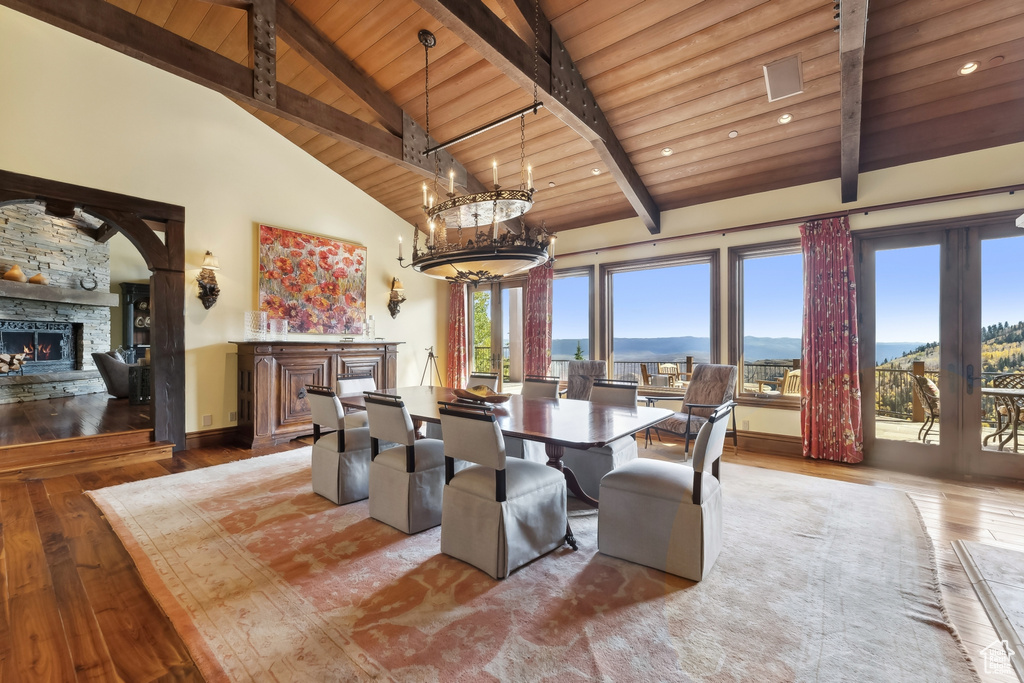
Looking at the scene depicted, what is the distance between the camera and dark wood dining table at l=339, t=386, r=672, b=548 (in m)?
2.36

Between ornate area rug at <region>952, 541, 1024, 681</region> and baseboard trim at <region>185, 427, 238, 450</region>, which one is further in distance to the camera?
baseboard trim at <region>185, 427, 238, 450</region>

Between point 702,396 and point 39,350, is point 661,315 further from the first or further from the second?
point 39,350

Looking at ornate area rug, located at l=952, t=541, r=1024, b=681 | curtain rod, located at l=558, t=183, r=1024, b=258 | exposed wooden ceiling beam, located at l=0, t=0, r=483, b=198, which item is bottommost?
ornate area rug, located at l=952, t=541, r=1024, b=681

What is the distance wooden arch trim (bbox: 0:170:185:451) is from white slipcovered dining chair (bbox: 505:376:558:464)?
12.1 feet

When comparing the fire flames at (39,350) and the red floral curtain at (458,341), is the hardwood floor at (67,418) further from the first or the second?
the red floral curtain at (458,341)

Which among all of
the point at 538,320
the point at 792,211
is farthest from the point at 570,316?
the point at 792,211

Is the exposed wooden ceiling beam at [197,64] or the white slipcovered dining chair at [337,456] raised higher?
the exposed wooden ceiling beam at [197,64]

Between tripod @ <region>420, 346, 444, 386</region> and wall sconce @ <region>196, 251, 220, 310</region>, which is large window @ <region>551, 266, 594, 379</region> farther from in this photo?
wall sconce @ <region>196, 251, 220, 310</region>

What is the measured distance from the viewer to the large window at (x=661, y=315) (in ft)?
18.1

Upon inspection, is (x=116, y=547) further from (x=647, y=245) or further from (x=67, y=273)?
(x=67, y=273)

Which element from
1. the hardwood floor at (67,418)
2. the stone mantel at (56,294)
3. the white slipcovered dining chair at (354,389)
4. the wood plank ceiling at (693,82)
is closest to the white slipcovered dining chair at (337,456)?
the white slipcovered dining chair at (354,389)

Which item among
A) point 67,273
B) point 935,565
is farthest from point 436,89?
point 67,273

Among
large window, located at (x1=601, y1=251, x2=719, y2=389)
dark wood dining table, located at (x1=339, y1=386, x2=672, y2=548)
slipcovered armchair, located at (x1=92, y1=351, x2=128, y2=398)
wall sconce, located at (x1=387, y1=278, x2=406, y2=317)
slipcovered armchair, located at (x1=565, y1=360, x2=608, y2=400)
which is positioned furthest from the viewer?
slipcovered armchair, located at (x1=92, y1=351, x2=128, y2=398)

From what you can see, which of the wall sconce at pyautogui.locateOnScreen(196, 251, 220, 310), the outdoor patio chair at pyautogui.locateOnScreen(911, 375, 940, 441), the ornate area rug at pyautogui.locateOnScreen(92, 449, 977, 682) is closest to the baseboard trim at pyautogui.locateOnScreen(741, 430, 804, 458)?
the outdoor patio chair at pyautogui.locateOnScreen(911, 375, 940, 441)
